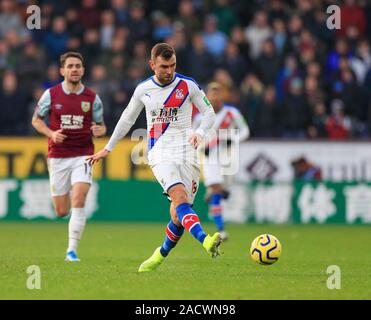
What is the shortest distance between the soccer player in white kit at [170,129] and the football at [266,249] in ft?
2.88

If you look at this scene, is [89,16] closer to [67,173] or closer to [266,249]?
[67,173]

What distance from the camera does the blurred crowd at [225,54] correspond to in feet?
74.1

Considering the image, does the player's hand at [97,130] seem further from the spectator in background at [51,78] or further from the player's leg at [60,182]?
the spectator in background at [51,78]

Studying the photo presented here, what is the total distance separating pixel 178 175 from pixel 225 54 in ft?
41.2

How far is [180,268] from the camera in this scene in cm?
1209

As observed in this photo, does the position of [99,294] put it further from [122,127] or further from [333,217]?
[333,217]

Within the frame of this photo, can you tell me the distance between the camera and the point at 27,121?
22.5 metres

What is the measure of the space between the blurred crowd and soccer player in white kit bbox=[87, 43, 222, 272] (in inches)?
388

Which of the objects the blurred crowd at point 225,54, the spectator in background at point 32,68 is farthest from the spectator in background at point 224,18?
the spectator in background at point 32,68

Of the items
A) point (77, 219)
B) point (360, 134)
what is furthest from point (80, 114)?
point (360, 134)

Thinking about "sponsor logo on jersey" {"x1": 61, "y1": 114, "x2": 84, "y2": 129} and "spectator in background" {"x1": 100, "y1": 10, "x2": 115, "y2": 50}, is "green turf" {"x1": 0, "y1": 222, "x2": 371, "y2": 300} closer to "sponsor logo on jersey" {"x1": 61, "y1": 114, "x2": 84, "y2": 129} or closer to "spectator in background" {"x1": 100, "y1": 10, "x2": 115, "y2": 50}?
"sponsor logo on jersey" {"x1": 61, "y1": 114, "x2": 84, "y2": 129}

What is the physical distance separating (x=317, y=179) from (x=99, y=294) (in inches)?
520

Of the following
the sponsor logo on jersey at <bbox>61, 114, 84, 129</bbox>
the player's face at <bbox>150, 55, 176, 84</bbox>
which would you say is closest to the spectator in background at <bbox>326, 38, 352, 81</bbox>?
the sponsor logo on jersey at <bbox>61, 114, 84, 129</bbox>

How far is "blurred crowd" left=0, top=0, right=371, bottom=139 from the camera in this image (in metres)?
22.6
